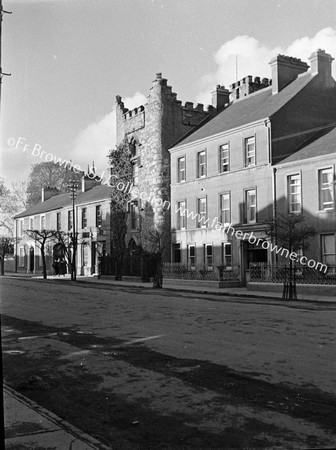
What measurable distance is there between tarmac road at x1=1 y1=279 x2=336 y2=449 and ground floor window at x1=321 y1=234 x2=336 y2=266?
1376cm

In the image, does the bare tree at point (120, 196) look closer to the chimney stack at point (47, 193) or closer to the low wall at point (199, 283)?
the low wall at point (199, 283)

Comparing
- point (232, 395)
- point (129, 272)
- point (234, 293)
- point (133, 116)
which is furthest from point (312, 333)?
point (133, 116)

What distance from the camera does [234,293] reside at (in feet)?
85.5

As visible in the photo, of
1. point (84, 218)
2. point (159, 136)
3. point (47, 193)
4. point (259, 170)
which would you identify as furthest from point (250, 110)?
point (47, 193)

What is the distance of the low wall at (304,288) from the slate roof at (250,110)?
10.9 metres

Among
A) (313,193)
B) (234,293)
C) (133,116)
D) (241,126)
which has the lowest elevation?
(234,293)

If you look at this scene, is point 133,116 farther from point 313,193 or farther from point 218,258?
point 313,193

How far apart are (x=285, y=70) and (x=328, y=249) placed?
14.2 metres

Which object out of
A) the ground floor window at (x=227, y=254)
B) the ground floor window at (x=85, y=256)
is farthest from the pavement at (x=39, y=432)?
the ground floor window at (x=85, y=256)

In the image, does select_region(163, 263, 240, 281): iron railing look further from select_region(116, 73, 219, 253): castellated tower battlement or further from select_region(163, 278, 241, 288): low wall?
select_region(116, 73, 219, 253): castellated tower battlement

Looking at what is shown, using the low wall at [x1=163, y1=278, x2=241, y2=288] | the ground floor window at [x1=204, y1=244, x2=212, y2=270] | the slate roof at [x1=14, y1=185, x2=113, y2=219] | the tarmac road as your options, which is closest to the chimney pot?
the ground floor window at [x1=204, y1=244, x2=212, y2=270]

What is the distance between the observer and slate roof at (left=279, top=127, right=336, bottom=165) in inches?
1126

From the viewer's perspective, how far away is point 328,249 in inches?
1107

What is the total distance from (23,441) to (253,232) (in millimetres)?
28239
